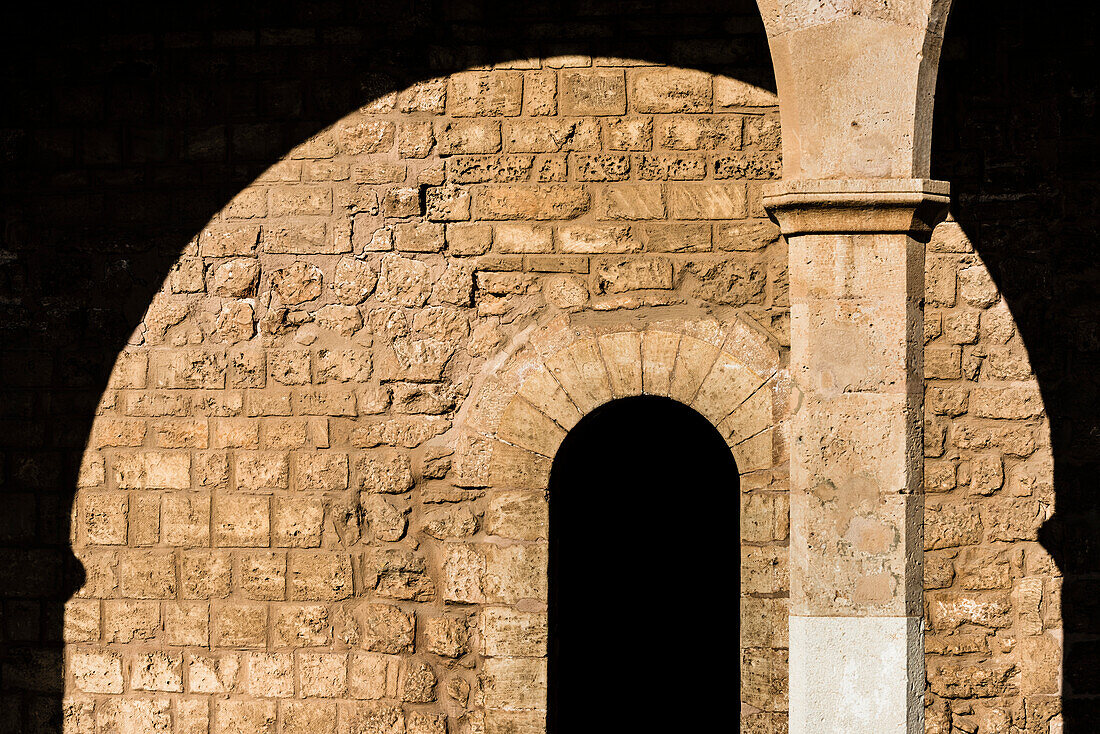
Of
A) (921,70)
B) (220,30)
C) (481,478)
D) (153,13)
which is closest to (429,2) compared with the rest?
(220,30)

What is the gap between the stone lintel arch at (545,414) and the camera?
4734mm

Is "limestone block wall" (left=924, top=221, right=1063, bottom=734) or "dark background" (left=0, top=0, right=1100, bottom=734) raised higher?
"dark background" (left=0, top=0, right=1100, bottom=734)

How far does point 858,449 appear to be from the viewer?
305cm

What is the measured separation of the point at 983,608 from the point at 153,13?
4662 mm

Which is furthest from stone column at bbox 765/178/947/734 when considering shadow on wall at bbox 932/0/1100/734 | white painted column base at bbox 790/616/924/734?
shadow on wall at bbox 932/0/1100/734

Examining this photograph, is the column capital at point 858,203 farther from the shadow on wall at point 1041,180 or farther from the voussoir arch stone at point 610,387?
the shadow on wall at point 1041,180

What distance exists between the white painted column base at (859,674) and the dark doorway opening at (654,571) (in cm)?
389

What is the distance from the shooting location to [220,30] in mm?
5070

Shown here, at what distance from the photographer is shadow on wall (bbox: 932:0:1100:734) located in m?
4.76

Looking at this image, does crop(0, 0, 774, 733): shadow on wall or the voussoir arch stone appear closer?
the voussoir arch stone

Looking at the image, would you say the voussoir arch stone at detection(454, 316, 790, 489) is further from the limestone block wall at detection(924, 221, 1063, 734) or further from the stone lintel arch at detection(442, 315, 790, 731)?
the limestone block wall at detection(924, 221, 1063, 734)

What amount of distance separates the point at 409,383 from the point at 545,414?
644mm

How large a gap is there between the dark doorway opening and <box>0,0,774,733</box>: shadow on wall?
2940mm

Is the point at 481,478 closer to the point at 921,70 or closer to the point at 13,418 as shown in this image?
the point at 13,418
